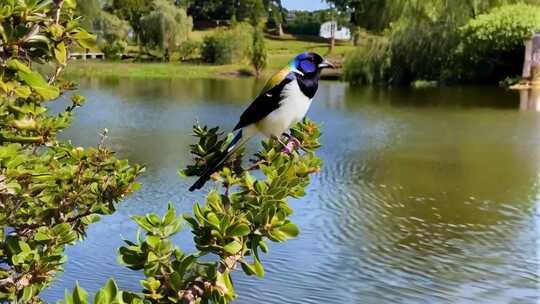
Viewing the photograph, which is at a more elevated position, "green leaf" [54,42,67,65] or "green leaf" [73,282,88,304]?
"green leaf" [54,42,67,65]

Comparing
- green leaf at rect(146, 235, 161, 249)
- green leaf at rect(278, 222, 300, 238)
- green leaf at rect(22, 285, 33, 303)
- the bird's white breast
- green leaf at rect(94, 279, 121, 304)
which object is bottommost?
green leaf at rect(22, 285, 33, 303)

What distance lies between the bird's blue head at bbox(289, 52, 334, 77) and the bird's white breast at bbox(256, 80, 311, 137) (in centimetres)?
6

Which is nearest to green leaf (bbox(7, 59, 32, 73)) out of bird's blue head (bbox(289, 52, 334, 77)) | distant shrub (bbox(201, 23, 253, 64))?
bird's blue head (bbox(289, 52, 334, 77))

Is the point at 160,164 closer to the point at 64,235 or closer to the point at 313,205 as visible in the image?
the point at 313,205

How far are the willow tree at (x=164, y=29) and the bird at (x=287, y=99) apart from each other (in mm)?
34578

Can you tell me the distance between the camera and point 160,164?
9852mm

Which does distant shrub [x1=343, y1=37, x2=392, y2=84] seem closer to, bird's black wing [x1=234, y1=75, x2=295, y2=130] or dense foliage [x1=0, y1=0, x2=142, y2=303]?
bird's black wing [x1=234, y1=75, x2=295, y2=130]

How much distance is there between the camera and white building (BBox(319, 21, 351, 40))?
170 feet

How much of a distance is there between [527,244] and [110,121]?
9.60m

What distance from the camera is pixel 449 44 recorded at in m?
24.0

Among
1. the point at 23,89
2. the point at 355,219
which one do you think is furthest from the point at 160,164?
the point at 23,89

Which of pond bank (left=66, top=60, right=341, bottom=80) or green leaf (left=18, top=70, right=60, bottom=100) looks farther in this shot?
pond bank (left=66, top=60, right=341, bottom=80)

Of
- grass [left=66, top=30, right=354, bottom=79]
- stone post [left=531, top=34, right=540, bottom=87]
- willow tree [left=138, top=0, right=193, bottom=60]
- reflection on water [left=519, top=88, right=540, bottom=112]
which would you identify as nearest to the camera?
reflection on water [left=519, top=88, right=540, bottom=112]

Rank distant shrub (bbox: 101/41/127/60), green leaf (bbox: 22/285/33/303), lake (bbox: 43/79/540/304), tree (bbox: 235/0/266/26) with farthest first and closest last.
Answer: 1. tree (bbox: 235/0/266/26)
2. distant shrub (bbox: 101/41/127/60)
3. lake (bbox: 43/79/540/304)
4. green leaf (bbox: 22/285/33/303)
